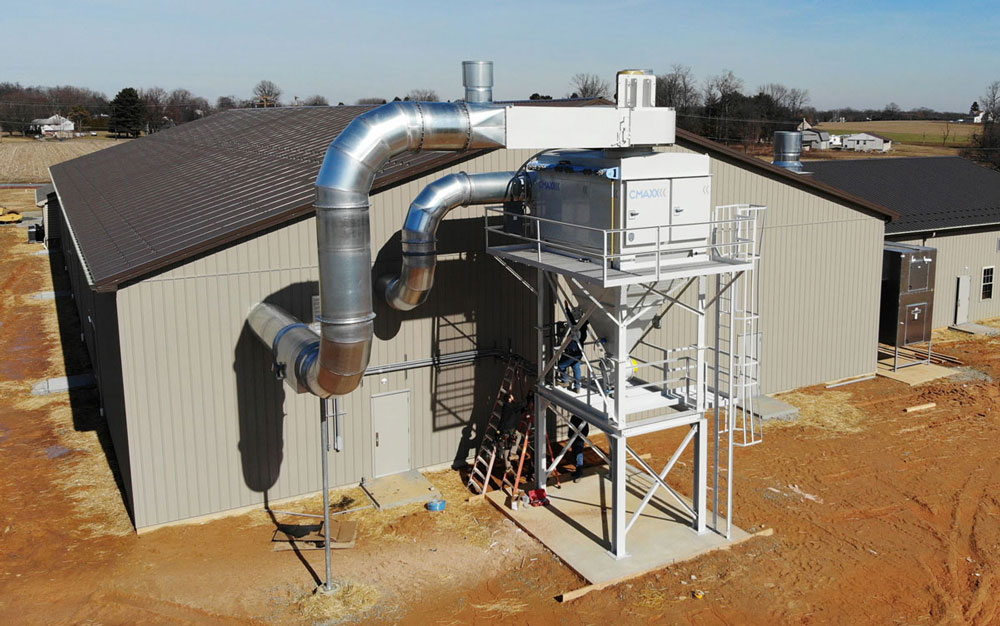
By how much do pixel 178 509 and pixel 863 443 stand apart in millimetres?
14819

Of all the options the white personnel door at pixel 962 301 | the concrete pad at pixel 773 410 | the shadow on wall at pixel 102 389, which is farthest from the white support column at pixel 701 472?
the white personnel door at pixel 962 301

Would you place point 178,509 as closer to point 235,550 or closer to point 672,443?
point 235,550

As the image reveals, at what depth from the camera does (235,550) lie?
48.5 feet

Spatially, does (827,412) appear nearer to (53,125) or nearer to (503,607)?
(503,607)

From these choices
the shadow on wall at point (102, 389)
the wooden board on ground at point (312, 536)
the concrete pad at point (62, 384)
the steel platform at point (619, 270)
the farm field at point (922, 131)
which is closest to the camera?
the steel platform at point (619, 270)

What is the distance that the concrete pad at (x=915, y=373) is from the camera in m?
24.2

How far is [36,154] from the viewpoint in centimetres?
9581

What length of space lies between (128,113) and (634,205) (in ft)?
348

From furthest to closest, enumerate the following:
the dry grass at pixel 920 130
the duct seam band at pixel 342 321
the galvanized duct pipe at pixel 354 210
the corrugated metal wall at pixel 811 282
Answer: the dry grass at pixel 920 130, the corrugated metal wall at pixel 811 282, the duct seam band at pixel 342 321, the galvanized duct pipe at pixel 354 210

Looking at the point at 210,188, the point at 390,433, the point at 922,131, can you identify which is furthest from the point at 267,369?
the point at 922,131

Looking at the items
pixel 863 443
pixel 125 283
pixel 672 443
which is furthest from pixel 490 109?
pixel 863 443

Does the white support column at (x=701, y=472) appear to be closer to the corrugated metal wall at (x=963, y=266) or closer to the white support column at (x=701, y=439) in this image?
the white support column at (x=701, y=439)

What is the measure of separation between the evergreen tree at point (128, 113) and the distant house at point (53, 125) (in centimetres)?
1975

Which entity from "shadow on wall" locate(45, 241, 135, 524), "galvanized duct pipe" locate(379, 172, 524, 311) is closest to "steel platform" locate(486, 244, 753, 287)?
"galvanized duct pipe" locate(379, 172, 524, 311)
